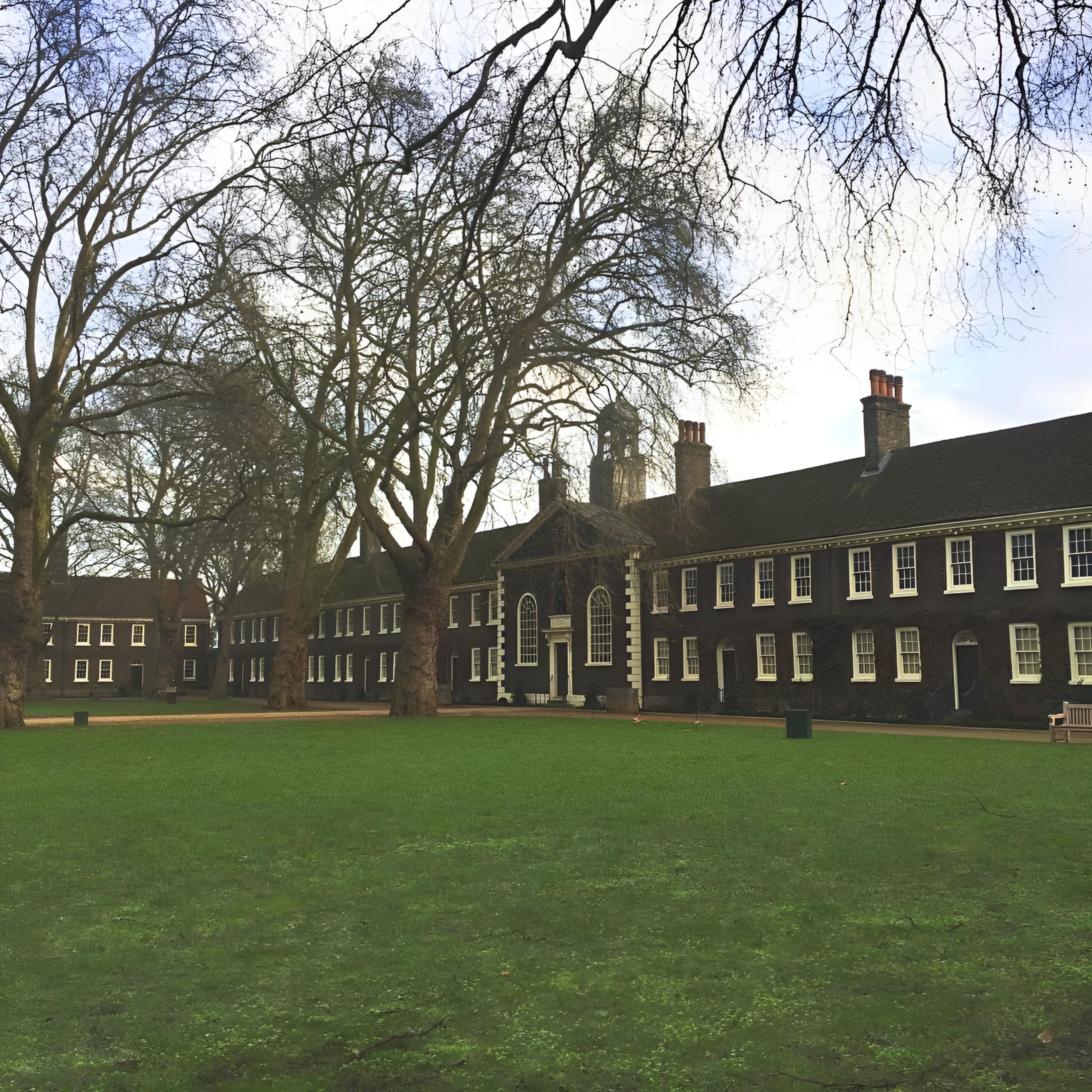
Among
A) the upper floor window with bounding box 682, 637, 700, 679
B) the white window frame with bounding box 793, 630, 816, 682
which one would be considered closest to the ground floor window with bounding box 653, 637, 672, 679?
the upper floor window with bounding box 682, 637, 700, 679

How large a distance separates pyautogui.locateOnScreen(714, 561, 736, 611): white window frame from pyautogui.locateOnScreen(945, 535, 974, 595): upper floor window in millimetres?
9091

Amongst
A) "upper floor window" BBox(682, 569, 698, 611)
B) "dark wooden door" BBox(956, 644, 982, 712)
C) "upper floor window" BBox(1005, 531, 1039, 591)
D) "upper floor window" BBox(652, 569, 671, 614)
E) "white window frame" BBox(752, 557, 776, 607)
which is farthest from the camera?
"upper floor window" BBox(682, 569, 698, 611)

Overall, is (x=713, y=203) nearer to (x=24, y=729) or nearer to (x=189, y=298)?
(x=189, y=298)

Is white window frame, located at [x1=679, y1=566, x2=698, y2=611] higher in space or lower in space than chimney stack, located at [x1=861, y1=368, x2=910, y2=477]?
lower

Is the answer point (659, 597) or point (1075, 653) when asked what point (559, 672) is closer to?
point (659, 597)

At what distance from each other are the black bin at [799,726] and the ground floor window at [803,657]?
1252 centimetres

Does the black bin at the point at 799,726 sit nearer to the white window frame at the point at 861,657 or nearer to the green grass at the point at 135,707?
the white window frame at the point at 861,657

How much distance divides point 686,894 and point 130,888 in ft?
15.0

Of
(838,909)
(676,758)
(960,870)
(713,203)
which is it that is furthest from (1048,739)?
(713,203)

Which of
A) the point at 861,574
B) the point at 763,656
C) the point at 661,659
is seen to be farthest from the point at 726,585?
the point at 861,574

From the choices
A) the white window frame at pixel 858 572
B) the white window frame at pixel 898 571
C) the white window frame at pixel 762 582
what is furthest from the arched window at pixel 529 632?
the white window frame at pixel 898 571

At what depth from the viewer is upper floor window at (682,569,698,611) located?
142 feet

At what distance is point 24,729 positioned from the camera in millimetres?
28719

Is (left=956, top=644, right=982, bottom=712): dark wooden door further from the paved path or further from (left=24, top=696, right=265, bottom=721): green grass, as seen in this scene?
(left=24, top=696, right=265, bottom=721): green grass
